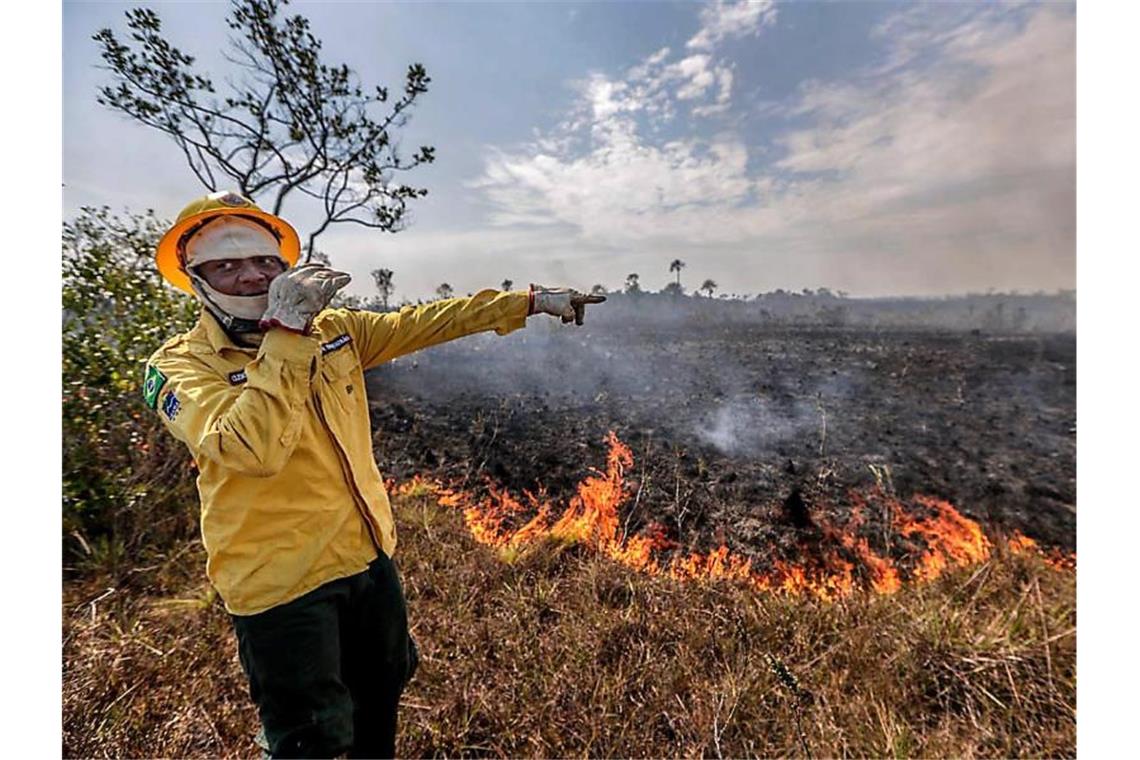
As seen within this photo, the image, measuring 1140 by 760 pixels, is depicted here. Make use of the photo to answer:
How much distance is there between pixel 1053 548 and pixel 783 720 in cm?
383

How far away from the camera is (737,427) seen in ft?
21.2

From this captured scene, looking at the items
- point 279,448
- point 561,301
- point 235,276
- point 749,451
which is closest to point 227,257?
point 235,276

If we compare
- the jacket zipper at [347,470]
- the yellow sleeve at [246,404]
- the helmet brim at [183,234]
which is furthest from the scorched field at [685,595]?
the helmet brim at [183,234]

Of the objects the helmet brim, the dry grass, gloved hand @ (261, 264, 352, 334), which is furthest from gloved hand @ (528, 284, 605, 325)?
the dry grass

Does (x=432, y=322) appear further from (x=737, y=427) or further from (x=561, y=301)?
(x=737, y=427)

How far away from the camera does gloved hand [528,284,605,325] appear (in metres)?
2.31

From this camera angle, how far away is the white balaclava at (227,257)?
1.78m

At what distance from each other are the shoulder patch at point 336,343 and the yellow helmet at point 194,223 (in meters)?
0.52

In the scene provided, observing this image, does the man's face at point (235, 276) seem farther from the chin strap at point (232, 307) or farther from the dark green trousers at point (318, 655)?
the dark green trousers at point (318, 655)

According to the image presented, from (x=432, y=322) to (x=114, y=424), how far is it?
398cm

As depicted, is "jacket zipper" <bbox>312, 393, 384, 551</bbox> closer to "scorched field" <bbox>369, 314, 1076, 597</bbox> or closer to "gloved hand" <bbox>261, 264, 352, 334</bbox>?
"gloved hand" <bbox>261, 264, 352, 334</bbox>

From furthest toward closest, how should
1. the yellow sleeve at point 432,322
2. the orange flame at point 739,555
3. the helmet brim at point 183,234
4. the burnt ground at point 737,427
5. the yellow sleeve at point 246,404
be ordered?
the burnt ground at point 737,427, the orange flame at point 739,555, the yellow sleeve at point 432,322, the helmet brim at point 183,234, the yellow sleeve at point 246,404

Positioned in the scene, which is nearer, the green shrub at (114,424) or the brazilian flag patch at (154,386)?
the brazilian flag patch at (154,386)

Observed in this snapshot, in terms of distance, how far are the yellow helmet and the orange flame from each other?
2.96 metres
